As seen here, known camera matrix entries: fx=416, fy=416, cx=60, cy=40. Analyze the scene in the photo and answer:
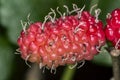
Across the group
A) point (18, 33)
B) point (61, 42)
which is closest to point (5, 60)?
point (18, 33)

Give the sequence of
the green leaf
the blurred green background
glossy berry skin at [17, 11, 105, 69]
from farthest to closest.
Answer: the green leaf, the blurred green background, glossy berry skin at [17, 11, 105, 69]

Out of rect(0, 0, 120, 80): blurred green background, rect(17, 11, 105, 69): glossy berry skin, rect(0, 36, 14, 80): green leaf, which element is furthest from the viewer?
rect(0, 36, 14, 80): green leaf

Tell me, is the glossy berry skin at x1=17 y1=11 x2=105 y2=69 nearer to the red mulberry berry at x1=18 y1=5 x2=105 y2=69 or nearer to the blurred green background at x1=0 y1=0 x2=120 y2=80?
the red mulberry berry at x1=18 y1=5 x2=105 y2=69

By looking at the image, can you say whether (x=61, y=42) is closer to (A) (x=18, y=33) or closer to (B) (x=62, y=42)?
(B) (x=62, y=42)

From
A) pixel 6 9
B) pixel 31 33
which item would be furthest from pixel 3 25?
pixel 31 33

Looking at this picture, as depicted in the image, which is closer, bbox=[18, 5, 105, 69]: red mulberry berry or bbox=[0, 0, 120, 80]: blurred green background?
bbox=[18, 5, 105, 69]: red mulberry berry

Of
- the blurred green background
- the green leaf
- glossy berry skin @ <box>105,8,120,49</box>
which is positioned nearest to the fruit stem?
glossy berry skin @ <box>105,8,120,49</box>
